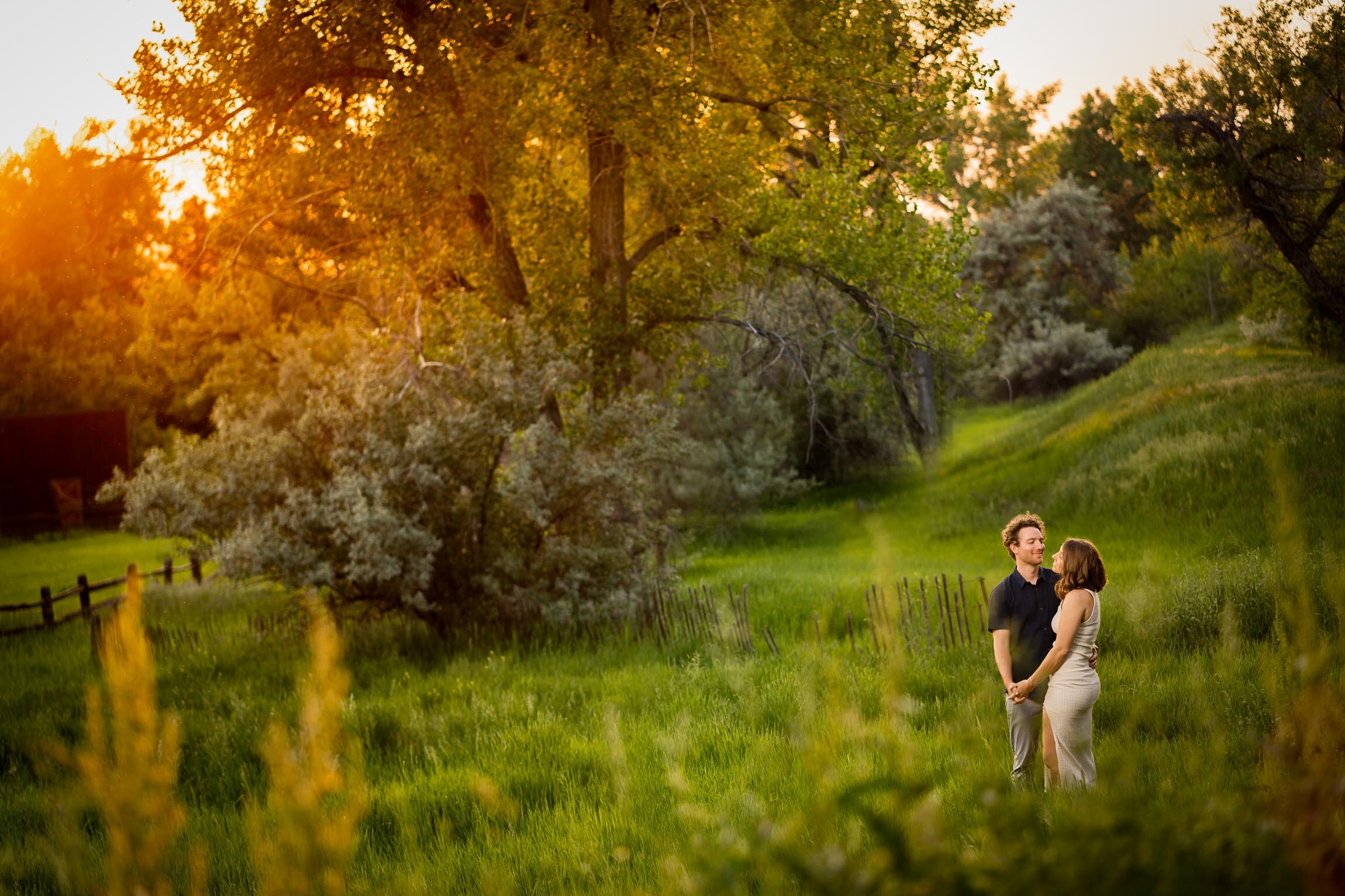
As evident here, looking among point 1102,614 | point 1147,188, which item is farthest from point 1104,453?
point 1147,188

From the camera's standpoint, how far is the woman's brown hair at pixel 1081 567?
4859mm

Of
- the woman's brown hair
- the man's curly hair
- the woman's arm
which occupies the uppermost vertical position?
the man's curly hair

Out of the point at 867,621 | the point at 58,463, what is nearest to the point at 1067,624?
the point at 867,621

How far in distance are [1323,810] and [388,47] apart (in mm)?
13603

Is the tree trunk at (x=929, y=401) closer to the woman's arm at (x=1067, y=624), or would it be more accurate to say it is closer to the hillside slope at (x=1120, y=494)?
the hillside slope at (x=1120, y=494)

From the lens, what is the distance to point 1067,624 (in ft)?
15.9

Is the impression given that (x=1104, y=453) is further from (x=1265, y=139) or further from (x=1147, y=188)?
(x=1147, y=188)

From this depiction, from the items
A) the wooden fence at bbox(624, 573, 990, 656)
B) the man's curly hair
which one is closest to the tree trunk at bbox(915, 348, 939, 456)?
the wooden fence at bbox(624, 573, 990, 656)

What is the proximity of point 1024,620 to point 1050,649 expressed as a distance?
0.28 meters

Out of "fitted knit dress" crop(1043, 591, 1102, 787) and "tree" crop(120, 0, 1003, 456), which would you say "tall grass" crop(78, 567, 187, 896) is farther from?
"tree" crop(120, 0, 1003, 456)

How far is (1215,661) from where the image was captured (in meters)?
7.21

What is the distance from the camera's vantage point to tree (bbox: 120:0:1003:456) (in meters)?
12.2

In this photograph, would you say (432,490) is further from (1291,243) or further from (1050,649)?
(1291,243)

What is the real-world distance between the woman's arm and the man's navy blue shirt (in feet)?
1.27
